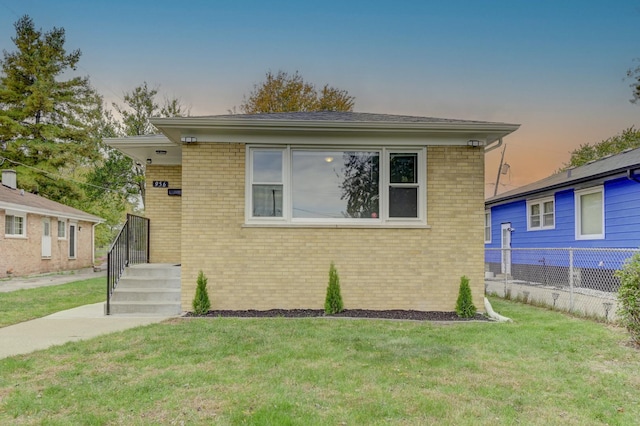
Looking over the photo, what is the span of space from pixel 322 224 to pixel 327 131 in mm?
1646

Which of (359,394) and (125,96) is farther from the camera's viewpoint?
(125,96)

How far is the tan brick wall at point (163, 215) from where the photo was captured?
30.7 ft

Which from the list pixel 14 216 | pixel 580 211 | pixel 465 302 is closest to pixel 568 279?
pixel 580 211

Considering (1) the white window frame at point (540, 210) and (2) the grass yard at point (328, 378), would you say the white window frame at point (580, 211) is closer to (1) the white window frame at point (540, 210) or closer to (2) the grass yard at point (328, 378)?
(1) the white window frame at point (540, 210)

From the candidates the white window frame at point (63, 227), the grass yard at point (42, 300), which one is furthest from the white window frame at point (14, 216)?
the grass yard at point (42, 300)

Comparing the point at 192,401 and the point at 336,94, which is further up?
the point at 336,94

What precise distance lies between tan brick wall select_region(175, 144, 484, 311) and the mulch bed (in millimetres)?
126

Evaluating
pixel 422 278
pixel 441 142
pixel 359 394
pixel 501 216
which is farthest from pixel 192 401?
pixel 501 216

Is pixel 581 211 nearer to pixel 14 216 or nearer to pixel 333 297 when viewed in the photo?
pixel 333 297

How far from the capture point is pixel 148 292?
755 cm

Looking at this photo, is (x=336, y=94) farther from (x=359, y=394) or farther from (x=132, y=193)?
(x=359, y=394)

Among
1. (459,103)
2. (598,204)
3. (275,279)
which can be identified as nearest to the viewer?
(275,279)

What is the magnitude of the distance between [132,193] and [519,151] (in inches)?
1012

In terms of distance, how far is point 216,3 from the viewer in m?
14.1
